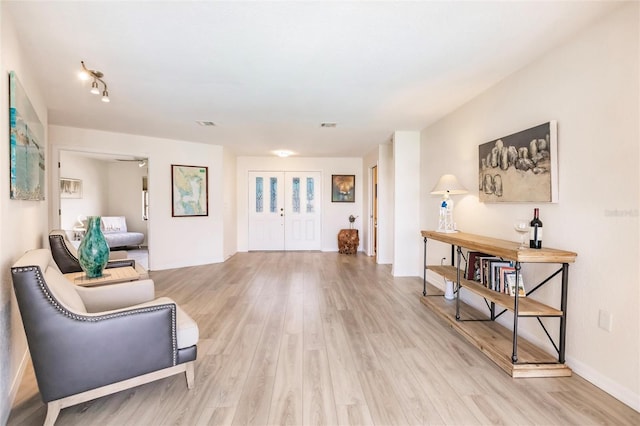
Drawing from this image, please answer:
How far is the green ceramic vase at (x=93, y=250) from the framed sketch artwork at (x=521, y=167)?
136 inches

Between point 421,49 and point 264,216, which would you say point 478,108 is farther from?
point 264,216

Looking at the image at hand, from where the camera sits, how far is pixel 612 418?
1646mm

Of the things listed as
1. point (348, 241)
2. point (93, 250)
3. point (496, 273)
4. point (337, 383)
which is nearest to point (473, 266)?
point (496, 273)

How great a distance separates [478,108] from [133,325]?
3.54m

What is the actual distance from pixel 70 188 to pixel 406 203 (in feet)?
24.0

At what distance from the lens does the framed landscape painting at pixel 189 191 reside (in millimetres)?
5383

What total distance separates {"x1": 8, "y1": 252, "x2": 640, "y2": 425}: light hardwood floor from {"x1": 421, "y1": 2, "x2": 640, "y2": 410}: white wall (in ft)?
0.98

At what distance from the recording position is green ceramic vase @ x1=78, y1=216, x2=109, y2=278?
2.38 meters

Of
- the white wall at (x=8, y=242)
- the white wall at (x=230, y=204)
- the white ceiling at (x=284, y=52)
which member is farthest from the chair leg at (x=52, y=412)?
the white wall at (x=230, y=204)

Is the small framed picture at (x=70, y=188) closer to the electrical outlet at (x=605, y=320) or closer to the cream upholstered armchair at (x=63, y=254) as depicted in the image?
the cream upholstered armchair at (x=63, y=254)

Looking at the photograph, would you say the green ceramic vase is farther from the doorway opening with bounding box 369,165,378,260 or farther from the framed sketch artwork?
the doorway opening with bounding box 369,165,378,260

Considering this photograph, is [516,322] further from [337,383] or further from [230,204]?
[230,204]

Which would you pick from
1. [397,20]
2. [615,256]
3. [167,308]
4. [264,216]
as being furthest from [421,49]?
[264,216]

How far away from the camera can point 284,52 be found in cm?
225
